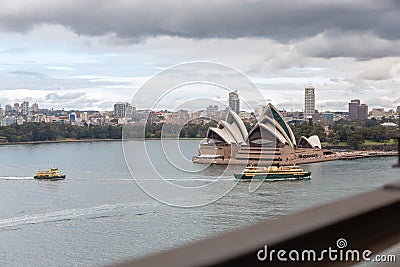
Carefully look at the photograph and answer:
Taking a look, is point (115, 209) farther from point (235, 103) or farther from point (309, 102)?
point (309, 102)

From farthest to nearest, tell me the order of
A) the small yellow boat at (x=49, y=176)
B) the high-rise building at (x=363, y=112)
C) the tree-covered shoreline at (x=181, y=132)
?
the high-rise building at (x=363, y=112)
the tree-covered shoreline at (x=181, y=132)
the small yellow boat at (x=49, y=176)

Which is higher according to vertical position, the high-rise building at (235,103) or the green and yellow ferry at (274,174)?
the high-rise building at (235,103)

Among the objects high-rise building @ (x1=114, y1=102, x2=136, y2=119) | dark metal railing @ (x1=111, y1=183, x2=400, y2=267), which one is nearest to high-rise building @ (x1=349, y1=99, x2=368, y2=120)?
high-rise building @ (x1=114, y1=102, x2=136, y2=119)

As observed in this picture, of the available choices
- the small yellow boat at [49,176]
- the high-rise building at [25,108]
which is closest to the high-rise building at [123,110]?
the small yellow boat at [49,176]

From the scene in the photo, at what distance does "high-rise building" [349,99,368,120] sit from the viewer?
45.9 ft

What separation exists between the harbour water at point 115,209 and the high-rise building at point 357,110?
1386 mm

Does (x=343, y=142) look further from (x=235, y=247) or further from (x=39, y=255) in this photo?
(x=235, y=247)

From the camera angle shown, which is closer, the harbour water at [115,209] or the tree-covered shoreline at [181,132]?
the harbour water at [115,209]

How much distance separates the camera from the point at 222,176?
11.6m

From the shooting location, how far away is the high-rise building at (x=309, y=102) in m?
15.7

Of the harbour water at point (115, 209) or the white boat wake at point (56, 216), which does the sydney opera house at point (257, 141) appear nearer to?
the harbour water at point (115, 209)

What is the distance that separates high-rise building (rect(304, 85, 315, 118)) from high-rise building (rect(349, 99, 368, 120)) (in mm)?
991

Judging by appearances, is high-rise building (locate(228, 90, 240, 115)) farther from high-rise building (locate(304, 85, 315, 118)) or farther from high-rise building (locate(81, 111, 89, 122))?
high-rise building (locate(81, 111, 89, 122))

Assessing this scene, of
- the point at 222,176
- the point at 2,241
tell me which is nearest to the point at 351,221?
the point at 2,241
